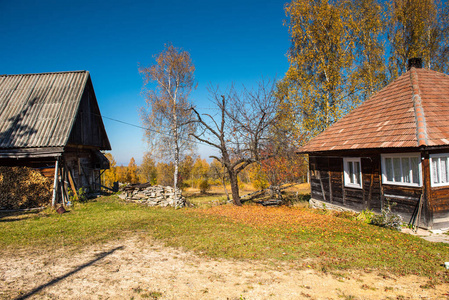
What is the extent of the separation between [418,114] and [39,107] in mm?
19819

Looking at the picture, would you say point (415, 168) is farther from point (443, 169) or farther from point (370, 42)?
point (370, 42)

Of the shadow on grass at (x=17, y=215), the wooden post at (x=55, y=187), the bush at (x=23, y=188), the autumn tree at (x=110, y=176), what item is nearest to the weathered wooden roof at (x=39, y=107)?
the wooden post at (x=55, y=187)

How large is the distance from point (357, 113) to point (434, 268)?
→ 9.11 m

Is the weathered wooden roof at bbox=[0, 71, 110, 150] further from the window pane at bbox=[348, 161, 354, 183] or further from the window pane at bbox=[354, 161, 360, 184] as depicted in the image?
the window pane at bbox=[354, 161, 360, 184]

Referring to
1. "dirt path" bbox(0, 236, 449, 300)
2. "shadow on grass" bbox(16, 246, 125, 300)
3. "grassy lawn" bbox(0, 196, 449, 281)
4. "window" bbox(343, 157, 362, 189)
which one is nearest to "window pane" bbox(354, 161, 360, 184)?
"window" bbox(343, 157, 362, 189)

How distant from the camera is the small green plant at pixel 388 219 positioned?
9.44m

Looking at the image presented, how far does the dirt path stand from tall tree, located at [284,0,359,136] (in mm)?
14999

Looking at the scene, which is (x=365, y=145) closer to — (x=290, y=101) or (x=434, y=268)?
(x=434, y=268)

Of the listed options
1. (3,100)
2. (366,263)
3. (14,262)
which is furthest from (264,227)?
(3,100)

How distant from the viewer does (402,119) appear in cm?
1008

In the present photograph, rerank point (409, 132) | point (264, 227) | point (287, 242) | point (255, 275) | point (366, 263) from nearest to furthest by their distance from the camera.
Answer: point (255, 275) < point (366, 263) < point (287, 242) < point (409, 132) < point (264, 227)

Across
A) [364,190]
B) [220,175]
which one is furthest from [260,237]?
[220,175]

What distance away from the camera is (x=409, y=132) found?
925 cm

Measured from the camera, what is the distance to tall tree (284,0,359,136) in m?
18.8
